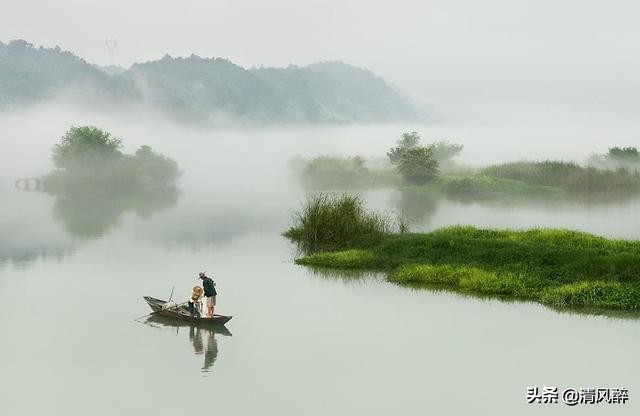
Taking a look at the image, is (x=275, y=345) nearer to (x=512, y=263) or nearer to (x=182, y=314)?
(x=182, y=314)

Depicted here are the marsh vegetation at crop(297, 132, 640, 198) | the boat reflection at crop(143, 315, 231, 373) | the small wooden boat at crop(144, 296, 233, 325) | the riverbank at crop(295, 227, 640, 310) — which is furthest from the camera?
the marsh vegetation at crop(297, 132, 640, 198)

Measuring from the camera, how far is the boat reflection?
66.8 ft

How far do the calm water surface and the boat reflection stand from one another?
0.26ft

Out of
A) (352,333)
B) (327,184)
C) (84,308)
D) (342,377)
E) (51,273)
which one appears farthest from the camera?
(327,184)

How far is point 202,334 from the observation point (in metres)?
22.7

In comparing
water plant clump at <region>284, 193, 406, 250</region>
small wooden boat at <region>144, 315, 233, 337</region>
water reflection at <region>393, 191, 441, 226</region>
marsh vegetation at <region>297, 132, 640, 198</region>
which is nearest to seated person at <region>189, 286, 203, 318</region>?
small wooden boat at <region>144, 315, 233, 337</region>

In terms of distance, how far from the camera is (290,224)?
174ft

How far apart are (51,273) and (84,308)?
28.4ft

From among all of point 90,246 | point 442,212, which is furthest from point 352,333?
point 442,212

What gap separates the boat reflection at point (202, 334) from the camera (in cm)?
2036

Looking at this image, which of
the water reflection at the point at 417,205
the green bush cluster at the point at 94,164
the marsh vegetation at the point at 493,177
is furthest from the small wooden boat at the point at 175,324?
the green bush cluster at the point at 94,164

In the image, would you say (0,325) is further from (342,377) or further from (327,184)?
(327,184)

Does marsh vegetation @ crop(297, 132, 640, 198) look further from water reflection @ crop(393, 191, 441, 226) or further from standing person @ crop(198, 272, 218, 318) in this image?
standing person @ crop(198, 272, 218, 318)

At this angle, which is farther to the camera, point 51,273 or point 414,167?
point 414,167
